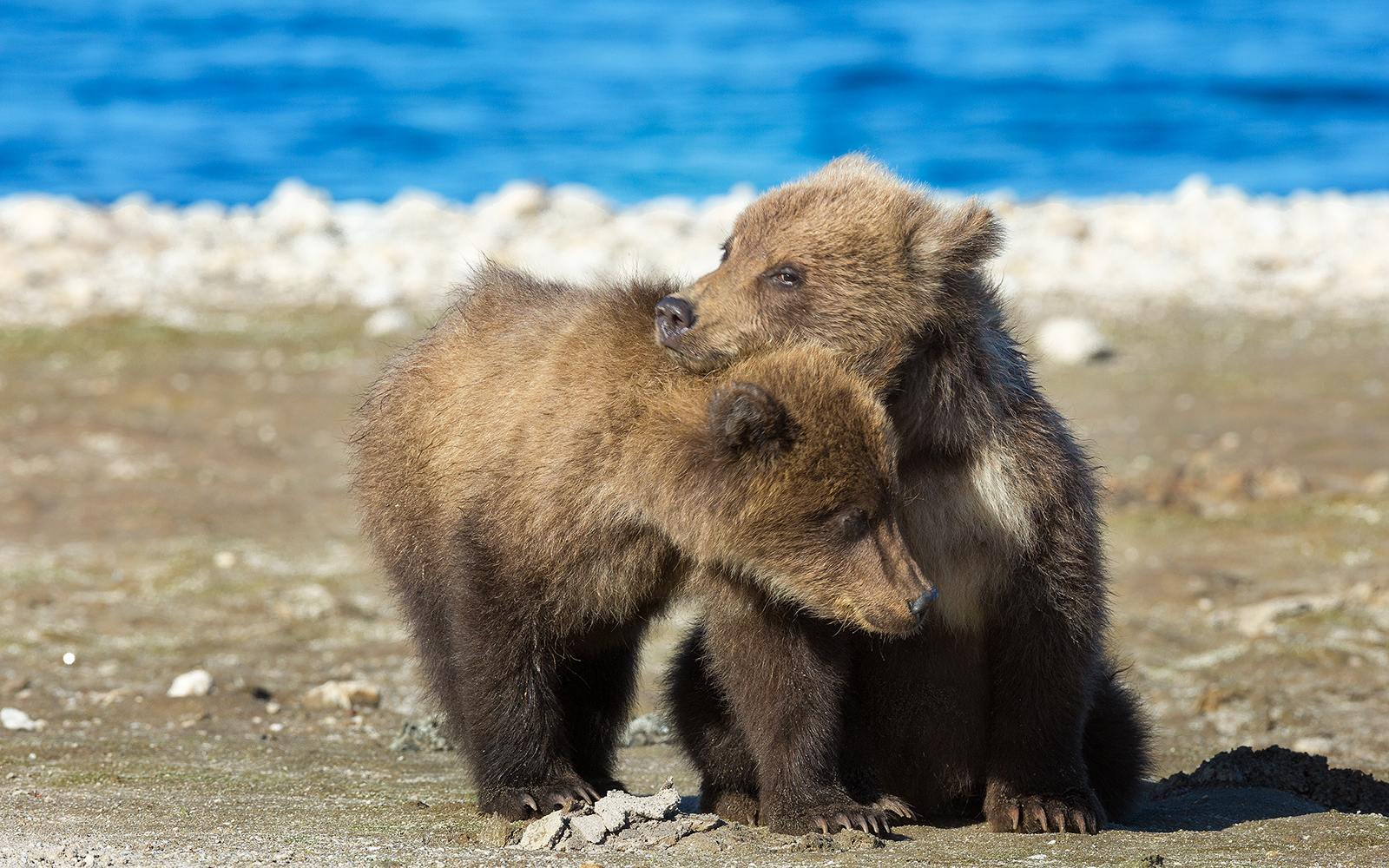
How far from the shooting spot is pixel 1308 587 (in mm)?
8367

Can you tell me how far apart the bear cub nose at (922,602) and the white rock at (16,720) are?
393 centimetres

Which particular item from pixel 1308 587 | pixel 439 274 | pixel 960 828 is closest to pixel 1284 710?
pixel 1308 587

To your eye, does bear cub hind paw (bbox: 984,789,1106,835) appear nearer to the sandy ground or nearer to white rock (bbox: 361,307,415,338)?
the sandy ground

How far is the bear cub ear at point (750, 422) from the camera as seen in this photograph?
4473 millimetres

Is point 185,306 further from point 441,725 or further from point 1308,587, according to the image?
point 1308,587

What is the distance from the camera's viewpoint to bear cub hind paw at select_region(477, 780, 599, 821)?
16.1ft

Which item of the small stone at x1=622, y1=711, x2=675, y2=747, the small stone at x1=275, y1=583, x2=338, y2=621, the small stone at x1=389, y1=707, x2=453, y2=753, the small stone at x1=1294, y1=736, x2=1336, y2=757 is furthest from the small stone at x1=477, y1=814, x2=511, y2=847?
the small stone at x1=1294, y1=736, x2=1336, y2=757

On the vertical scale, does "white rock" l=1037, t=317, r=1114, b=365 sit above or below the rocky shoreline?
below

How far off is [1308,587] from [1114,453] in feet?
8.25

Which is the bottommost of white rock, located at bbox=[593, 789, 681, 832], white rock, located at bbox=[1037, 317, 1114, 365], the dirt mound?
white rock, located at bbox=[593, 789, 681, 832]

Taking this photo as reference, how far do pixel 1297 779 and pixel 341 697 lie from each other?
4.15 meters

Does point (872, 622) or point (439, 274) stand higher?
point (439, 274)

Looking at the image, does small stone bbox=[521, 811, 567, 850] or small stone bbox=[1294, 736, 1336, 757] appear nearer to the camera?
small stone bbox=[521, 811, 567, 850]

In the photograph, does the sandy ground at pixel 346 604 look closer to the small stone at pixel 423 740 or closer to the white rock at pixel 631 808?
the small stone at pixel 423 740
